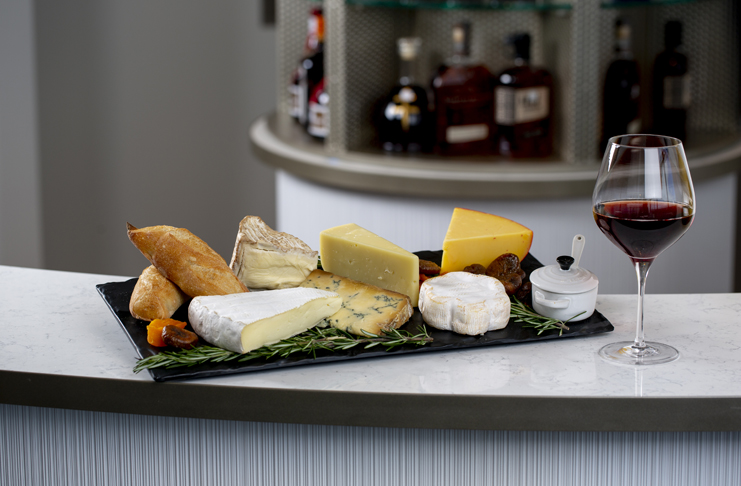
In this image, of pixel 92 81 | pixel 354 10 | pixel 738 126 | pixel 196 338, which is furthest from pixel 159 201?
pixel 196 338

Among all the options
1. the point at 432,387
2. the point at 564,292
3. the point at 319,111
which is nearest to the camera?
the point at 432,387

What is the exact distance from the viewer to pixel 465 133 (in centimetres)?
209

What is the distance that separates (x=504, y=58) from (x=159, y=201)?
1598 millimetres

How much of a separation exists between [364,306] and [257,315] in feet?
0.46

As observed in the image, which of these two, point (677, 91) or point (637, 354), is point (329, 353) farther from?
point (677, 91)

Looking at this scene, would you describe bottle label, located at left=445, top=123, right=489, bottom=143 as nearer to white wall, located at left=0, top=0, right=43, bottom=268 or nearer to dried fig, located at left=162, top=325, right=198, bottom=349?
dried fig, located at left=162, top=325, right=198, bottom=349

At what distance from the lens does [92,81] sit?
116 inches

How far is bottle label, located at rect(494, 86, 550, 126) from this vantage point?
6.64ft

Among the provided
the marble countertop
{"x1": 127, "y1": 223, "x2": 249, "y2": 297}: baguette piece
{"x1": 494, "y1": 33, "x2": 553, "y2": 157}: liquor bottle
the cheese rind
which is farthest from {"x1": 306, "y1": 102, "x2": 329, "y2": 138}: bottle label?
the marble countertop

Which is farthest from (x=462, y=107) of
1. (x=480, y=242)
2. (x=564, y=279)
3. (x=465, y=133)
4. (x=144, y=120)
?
(x=144, y=120)

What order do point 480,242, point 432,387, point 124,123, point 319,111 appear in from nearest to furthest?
point 432,387
point 480,242
point 319,111
point 124,123

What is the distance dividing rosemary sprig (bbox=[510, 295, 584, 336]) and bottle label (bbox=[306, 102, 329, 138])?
4.45ft

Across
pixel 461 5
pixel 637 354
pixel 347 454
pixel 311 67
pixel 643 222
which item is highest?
pixel 461 5

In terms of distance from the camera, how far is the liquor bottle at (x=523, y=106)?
2.03 metres
